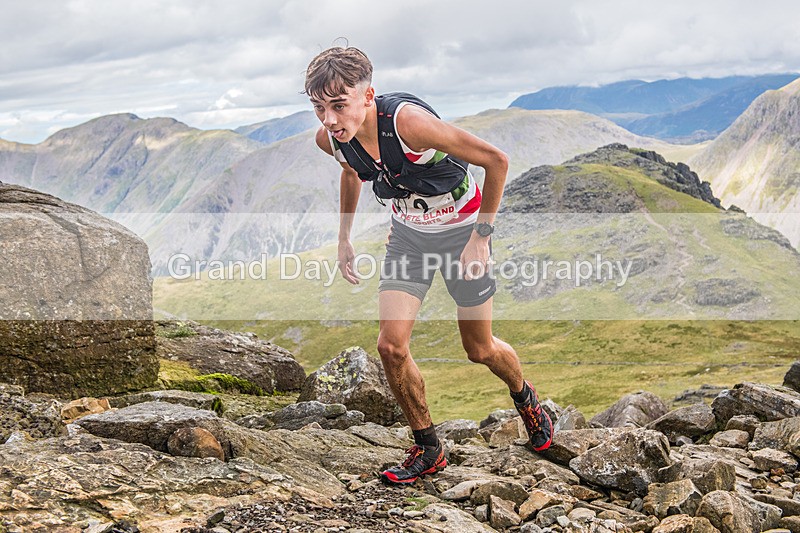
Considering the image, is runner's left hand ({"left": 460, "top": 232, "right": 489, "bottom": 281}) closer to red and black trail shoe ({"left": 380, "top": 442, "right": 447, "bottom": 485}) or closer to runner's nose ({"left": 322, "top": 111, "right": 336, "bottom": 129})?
runner's nose ({"left": 322, "top": 111, "right": 336, "bottom": 129})

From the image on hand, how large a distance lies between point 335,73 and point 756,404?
11.1 metres

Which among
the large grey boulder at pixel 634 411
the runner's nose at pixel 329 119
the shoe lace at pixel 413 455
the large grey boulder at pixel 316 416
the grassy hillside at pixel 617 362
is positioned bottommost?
the grassy hillside at pixel 617 362

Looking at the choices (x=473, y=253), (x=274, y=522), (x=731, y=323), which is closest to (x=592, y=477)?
(x=473, y=253)

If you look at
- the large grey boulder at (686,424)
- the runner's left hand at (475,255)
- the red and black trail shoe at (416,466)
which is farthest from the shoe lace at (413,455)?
the large grey boulder at (686,424)

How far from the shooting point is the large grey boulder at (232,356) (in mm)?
18672

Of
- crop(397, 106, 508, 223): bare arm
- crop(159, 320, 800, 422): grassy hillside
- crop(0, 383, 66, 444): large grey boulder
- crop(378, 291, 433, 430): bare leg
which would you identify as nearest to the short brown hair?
crop(397, 106, 508, 223): bare arm

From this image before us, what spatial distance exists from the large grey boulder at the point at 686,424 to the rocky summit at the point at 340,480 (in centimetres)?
124

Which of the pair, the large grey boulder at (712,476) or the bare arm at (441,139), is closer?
the bare arm at (441,139)

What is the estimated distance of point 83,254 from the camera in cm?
1453

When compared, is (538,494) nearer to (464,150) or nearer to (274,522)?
(274,522)

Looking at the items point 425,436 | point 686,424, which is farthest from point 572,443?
point 686,424

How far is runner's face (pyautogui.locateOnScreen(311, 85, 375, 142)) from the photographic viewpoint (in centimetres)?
898

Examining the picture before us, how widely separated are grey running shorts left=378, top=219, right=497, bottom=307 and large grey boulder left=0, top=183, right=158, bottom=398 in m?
6.98

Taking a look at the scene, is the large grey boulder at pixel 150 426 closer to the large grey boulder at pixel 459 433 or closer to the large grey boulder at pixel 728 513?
the large grey boulder at pixel 728 513
